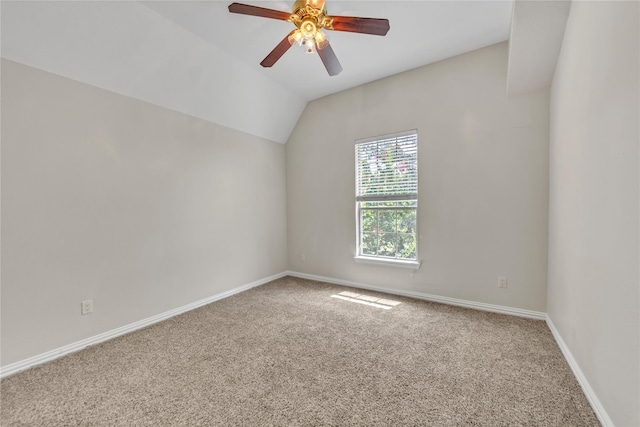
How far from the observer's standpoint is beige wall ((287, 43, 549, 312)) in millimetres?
2598

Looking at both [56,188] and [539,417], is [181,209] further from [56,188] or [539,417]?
[539,417]

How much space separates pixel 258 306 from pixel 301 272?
50.5 inches

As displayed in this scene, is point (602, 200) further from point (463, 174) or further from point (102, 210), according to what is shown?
point (102, 210)

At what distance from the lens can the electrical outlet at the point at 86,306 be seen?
225 cm

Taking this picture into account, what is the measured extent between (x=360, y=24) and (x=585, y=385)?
2761 mm

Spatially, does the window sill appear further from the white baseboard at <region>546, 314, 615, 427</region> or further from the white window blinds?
the white baseboard at <region>546, 314, 615, 427</region>

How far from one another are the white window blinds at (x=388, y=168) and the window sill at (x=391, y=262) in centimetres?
81

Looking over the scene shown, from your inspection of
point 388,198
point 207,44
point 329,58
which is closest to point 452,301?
point 388,198

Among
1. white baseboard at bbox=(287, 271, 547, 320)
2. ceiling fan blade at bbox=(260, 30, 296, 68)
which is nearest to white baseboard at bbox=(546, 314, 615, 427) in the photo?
white baseboard at bbox=(287, 271, 547, 320)

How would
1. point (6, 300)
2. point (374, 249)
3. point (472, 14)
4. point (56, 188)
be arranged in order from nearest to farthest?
point (6, 300), point (56, 188), point (472, 14), point (374, 249)

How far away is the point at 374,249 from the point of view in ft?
11.9

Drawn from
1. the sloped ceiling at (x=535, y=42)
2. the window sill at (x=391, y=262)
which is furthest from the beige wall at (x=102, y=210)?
the sloped ceiling at (x=535, y=42)

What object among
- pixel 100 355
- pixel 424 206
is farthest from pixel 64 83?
pixel 424 206

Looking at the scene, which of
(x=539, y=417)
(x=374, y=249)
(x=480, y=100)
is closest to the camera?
(x=539, y=417)
